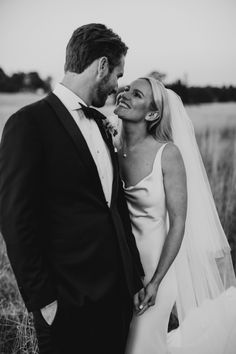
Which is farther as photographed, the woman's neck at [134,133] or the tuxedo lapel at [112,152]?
the woman's neck at [134,133]

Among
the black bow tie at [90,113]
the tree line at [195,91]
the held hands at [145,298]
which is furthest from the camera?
the tree line at [195,91]

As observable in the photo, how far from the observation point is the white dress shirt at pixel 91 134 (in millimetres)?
1751

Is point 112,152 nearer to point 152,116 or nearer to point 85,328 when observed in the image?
point 152,116

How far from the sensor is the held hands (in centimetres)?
198

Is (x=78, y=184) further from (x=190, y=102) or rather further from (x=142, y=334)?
(x=190, y=102)

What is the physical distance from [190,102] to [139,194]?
2.19 m

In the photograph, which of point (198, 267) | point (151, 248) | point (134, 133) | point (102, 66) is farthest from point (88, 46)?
point (198, 267)

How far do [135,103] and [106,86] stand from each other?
1.14 ft

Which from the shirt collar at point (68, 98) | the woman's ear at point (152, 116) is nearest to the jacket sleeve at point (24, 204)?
the shirt collar at point (68, 98)

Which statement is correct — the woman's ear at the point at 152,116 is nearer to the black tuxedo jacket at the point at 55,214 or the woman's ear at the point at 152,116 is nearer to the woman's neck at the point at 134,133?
the woman's neck at the point at 134,133

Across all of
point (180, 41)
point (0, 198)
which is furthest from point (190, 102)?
point (0, 198)

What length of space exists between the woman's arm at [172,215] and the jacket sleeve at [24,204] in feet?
2.05

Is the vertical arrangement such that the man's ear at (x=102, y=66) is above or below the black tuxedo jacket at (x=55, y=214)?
above

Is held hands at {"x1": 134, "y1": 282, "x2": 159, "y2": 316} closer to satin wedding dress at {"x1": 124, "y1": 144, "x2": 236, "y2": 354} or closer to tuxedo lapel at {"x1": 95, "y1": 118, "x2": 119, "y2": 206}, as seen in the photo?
satin wedding dress at {"x1": 124, "y1": 144, "x2": 236, "y2": 354}
